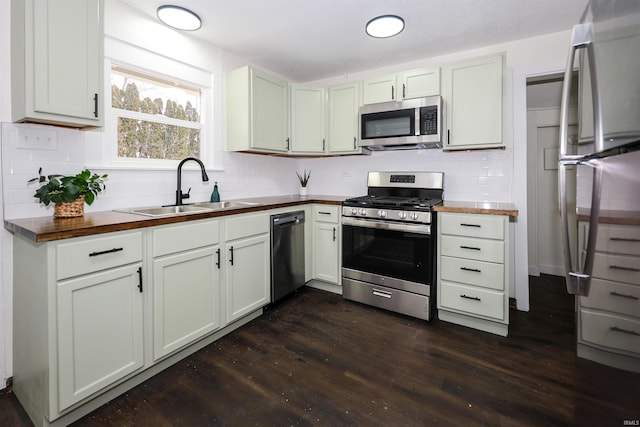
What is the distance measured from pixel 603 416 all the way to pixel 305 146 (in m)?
3.13

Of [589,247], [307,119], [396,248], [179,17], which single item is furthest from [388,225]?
[179,17]

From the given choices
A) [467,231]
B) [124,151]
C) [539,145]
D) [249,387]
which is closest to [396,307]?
[467,231]

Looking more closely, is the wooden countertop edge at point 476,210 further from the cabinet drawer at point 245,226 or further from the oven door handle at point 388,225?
the cabinet drawer at point 245,226

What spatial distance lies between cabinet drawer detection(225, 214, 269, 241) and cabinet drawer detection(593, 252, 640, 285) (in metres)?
2.05

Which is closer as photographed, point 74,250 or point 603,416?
point 603,416

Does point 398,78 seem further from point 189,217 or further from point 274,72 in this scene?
point 189,217

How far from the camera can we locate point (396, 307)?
107 inches

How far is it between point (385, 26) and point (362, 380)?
2.53 m

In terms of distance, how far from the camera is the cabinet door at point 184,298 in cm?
186

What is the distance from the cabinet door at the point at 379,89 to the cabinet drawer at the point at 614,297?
2.60 m

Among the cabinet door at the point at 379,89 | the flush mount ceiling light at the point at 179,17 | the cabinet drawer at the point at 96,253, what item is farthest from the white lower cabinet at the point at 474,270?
the flush mount ceiling light at the point at 179,17

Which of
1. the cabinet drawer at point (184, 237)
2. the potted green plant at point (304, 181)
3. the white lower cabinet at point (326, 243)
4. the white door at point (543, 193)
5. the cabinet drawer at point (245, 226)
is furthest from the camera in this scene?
the potted green plant at point (304, 181)

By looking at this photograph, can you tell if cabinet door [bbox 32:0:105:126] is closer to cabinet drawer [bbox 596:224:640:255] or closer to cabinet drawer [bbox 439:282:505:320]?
cabinet drawer [bbox 596:224:640:255]

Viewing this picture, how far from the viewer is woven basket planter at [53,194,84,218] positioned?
5.82ft
